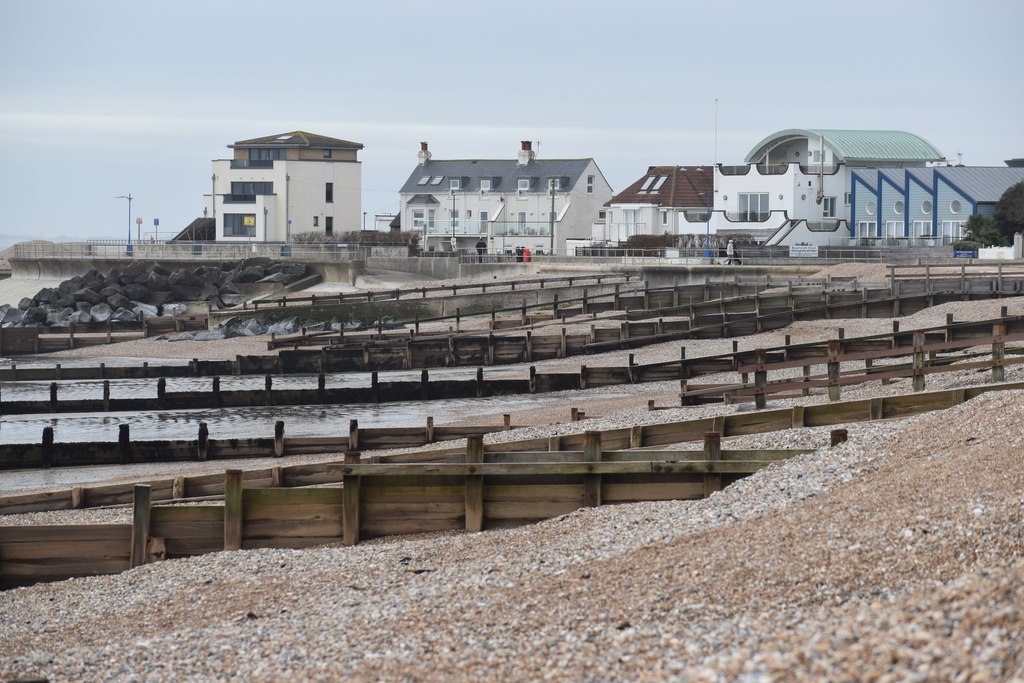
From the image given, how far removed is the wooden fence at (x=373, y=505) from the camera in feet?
42.5

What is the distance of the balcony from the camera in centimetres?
9593

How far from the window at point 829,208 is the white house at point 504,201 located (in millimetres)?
21788

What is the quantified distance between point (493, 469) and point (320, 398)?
60.0 feet

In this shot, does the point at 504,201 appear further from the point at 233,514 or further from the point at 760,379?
the point at 233,514

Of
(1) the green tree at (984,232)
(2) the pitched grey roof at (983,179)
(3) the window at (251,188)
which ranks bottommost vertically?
(1) the green tree at (984,232)

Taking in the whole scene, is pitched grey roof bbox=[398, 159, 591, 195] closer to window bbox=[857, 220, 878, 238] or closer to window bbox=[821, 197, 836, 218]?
window bbox=[821, 197, 836, 218]

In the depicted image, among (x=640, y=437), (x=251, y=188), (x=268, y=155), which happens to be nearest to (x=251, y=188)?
(x=251, y=188)

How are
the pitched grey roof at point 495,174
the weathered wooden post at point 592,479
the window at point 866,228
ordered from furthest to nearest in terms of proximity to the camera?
→ the pitched grey roof at point 495,174, the window at point 866,228, the weathered wooden post at point 592,479

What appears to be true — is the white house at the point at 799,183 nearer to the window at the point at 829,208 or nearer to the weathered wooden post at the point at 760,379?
the window at the point at 829,208

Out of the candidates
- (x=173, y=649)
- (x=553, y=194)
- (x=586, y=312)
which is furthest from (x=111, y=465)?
(x=553, y=194)

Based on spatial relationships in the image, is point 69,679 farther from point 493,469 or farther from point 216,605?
point 493,469

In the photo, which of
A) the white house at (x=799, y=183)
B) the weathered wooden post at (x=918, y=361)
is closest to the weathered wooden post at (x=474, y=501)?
the weathered wooden post at (x=918, y=361)

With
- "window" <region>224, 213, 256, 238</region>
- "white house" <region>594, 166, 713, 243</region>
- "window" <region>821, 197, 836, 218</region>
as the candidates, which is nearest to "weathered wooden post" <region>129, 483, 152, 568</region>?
"window" <region>821, 197, 836, 218</region>

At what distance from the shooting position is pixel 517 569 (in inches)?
433
